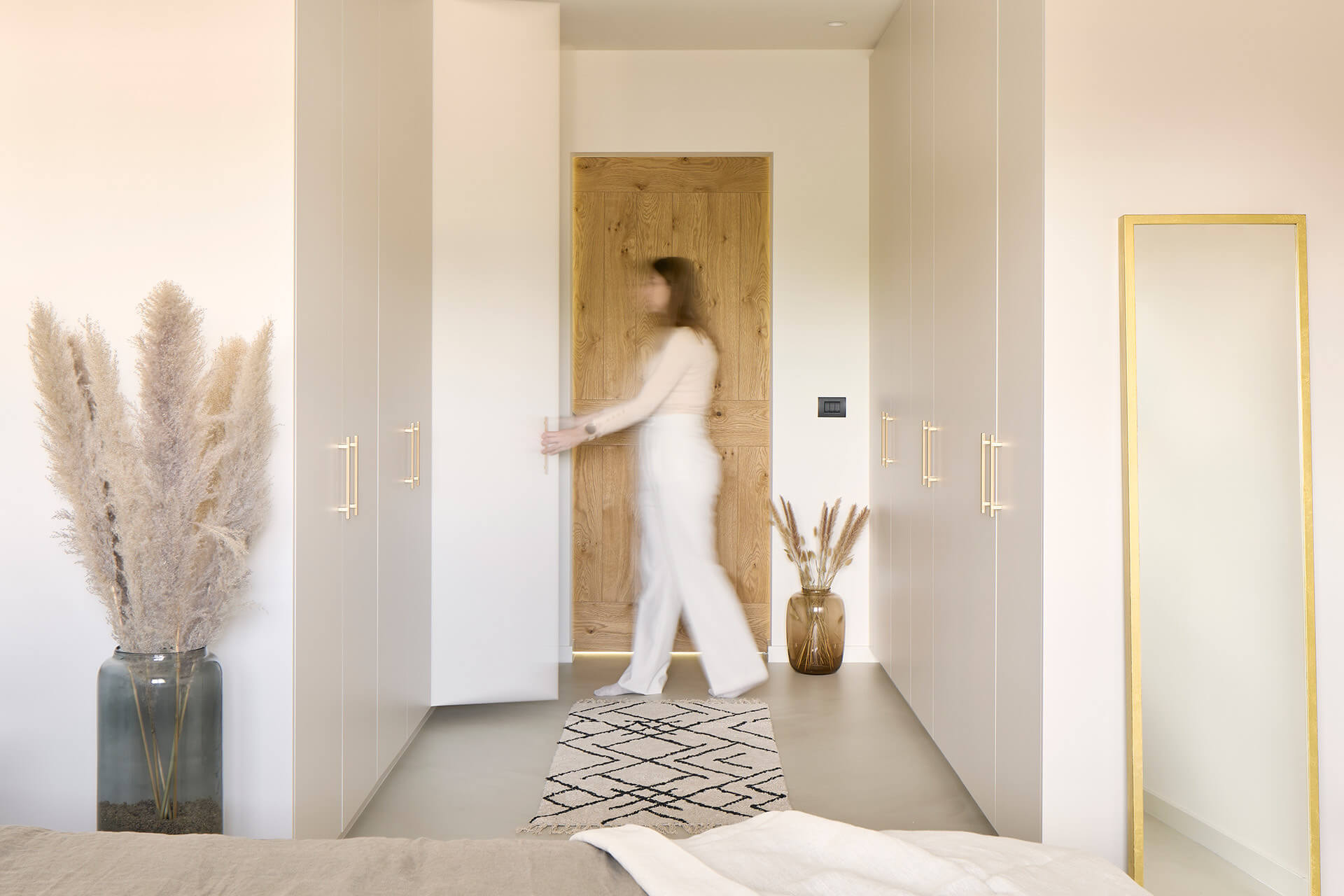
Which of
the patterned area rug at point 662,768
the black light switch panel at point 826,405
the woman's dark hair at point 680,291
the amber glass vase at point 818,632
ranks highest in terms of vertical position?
the woman's dark hair at point 680,291

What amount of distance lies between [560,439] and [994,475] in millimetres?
1675

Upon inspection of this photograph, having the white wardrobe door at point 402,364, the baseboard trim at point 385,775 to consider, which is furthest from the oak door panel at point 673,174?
the baseboard trim at point 385,775

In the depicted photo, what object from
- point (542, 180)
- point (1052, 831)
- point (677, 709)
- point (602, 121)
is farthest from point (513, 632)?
point (602, 121)

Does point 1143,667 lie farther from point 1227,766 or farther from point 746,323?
point 746,323

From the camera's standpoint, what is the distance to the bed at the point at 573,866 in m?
1.12

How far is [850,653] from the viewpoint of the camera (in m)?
4.33

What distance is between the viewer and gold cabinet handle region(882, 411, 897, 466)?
386 cm

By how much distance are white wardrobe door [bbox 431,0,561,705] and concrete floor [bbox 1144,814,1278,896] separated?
2.09m

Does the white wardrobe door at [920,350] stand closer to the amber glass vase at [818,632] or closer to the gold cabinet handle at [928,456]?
the gold cabinet handle at [928,456]

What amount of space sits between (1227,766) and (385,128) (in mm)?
2642

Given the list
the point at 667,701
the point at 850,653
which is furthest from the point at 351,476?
the point at 850,653

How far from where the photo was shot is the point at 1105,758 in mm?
2086

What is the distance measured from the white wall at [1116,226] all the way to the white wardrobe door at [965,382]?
0.37 metres

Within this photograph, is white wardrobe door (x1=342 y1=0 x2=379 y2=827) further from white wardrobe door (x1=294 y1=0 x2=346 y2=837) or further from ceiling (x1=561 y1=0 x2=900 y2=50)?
ceiling (x1=561 y1=0 x2=900 y2=50)
